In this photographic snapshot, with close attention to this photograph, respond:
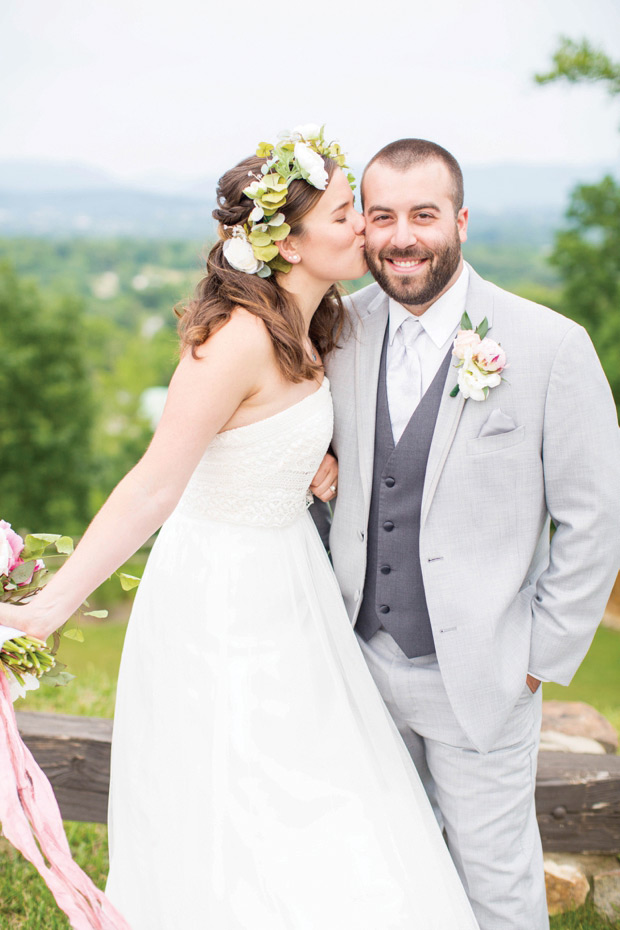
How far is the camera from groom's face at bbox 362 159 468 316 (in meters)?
2.23

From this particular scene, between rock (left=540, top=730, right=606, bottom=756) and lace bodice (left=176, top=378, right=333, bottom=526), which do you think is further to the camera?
rock (left=540, top=730, right=606, bottom=756)

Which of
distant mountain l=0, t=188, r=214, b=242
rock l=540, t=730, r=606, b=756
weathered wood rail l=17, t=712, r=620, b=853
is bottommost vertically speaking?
rock l=540, t=730, r=606, b=756

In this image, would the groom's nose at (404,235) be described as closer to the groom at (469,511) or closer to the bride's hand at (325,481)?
the groom at (469,511)

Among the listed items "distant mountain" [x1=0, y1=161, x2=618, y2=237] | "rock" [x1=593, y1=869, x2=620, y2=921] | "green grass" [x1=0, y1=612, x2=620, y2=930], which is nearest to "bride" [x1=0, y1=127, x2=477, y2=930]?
"green grass" [x1=0, y1=612, x2=620, y2=930]

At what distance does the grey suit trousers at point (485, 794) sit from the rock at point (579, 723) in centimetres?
105

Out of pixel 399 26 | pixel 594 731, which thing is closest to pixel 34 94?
pixel 399 26

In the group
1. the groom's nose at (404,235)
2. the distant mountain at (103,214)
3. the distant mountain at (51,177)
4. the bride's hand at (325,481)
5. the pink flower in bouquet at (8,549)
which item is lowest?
the pink flower in bouquet at (8,549)

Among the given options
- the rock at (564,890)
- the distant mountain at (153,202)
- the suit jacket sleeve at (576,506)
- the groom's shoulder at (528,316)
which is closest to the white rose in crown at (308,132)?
the groom's shoulder at (528,316)

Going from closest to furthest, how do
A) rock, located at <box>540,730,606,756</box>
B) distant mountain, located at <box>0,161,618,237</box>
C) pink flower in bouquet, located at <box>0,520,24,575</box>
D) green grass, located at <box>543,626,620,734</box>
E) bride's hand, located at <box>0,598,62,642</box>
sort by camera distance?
1. bride's hand, located at <box>0,598,62,642</box>
2. pink flower in bouquet, located at <box>0,520,24,575</box>
3. rock, located at <box>540,730,606,756</box>
4. green grass, located at <box>543,626,620,734</box>
5. distant mountain, located at <box>0,161,618,237</box>

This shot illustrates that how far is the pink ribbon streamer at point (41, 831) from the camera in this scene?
1.79 meters

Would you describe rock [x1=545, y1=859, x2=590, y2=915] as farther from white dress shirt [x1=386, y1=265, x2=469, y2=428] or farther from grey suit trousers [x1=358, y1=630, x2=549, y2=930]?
white dress shirt [x1=386, y1=265, x2=469, y2=428]

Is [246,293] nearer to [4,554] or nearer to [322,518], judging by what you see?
[322,518]

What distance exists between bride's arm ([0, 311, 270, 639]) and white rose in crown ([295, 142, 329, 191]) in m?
0.40

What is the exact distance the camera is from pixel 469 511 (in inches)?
87.7
